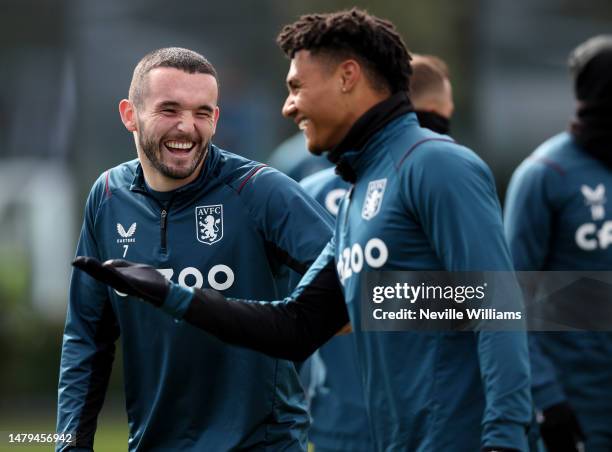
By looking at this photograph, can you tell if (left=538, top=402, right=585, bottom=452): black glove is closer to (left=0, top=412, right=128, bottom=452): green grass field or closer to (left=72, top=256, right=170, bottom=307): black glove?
(left=72, top=256, right=170, bottom=307): black glove

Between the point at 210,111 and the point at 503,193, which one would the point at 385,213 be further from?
the point at 503,193

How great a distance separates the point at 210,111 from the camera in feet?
16.8

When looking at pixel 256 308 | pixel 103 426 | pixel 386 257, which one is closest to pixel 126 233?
pixel 256 308

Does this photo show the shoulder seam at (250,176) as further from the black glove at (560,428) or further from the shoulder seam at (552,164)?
the black glove at (560,428)

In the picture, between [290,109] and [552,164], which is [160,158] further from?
[552,164]

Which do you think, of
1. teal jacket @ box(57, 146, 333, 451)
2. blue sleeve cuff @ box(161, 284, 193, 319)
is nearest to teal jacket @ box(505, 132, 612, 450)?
teal jacket @ box(57, 146, 333, 451)

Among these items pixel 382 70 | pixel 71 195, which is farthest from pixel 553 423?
pixel 71 195

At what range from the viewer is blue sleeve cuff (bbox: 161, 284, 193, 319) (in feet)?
14.7

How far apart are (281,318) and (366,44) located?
1013mm

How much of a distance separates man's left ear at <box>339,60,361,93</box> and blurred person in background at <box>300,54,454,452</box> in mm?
1703

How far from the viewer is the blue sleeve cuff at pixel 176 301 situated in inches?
176

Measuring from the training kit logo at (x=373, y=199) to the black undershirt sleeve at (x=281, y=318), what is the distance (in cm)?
38

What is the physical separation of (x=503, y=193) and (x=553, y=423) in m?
18.2

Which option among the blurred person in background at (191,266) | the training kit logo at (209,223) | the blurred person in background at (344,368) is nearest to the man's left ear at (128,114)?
the blurred person in background at (191,266)
